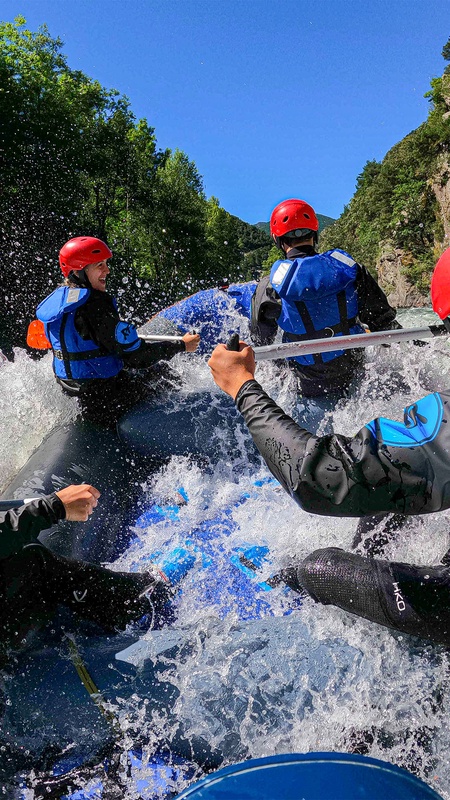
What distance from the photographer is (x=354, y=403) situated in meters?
3.68

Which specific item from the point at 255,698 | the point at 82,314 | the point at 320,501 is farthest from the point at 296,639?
the point at 82,314

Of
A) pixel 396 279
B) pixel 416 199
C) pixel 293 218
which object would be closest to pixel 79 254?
pixel 293 218

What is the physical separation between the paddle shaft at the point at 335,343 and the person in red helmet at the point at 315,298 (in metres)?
0.93

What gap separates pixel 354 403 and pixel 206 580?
1.50 metres

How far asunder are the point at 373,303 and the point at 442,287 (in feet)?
6.53

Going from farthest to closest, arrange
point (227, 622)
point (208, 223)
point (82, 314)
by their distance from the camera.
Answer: point (208, 223)
point (82, 314)
point (227, 622)

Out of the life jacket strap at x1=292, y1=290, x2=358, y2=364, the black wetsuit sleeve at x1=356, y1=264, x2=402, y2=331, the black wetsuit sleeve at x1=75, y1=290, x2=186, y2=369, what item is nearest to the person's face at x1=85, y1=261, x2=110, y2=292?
the black wetsuit sleeve at x1=75, y1=290, x2=186, y2=369

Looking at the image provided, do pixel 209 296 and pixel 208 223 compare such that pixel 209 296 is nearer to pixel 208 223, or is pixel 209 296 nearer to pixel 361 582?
pixel 361 582

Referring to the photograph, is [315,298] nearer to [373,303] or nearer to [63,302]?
[373,303]

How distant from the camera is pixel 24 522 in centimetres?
194

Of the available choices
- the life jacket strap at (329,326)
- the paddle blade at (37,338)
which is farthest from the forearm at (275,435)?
the paddle blade at (37,338)

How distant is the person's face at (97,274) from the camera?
378cm

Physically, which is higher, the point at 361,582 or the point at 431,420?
the point at 431,420

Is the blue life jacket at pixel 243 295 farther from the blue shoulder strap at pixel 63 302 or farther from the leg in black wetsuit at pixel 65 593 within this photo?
the leg in black wetsuit at pixel 65 593
